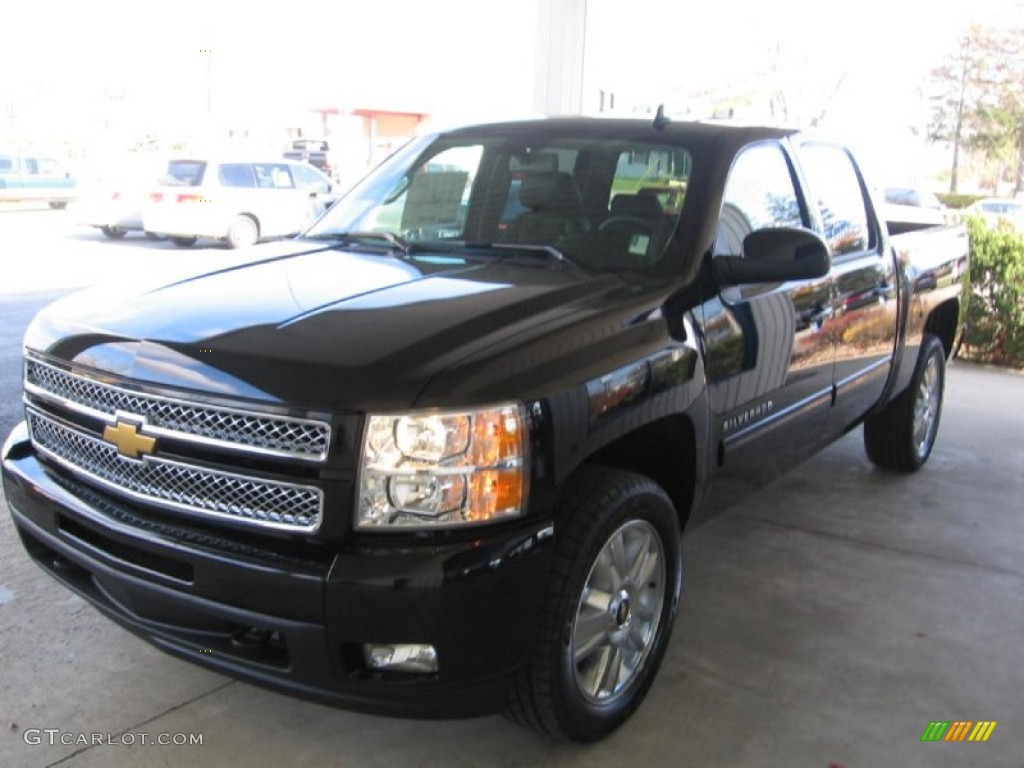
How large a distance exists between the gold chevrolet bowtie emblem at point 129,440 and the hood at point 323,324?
0.14m

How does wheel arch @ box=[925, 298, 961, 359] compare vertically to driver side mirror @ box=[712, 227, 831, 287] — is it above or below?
below

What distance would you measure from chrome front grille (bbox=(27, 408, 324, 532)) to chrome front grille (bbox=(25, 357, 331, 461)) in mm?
78

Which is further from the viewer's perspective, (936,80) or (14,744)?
(936,80)

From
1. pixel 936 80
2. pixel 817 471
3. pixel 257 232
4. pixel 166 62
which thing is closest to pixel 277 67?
pixel 166 62

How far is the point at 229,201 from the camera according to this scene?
1661cm

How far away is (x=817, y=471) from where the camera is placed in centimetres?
577

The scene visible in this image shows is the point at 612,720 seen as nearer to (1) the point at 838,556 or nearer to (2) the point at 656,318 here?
(2) the point at 656,318

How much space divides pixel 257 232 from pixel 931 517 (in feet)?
47.0

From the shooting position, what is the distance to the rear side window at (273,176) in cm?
1720

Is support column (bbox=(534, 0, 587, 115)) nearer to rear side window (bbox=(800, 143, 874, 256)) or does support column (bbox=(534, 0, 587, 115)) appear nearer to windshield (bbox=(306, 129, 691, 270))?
rear side window (bbox=(800, 143, 874, 256))

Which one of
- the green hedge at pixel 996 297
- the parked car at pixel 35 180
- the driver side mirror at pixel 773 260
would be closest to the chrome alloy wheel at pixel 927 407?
the driver side mirror at pixel 773 260

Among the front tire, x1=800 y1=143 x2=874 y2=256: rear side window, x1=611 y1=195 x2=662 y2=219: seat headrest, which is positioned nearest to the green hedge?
x1=800 y1=143 x2=874 y2=256: rear side window

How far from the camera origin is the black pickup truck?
2354 mm

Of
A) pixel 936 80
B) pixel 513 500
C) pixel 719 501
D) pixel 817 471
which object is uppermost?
pixel 936 80
